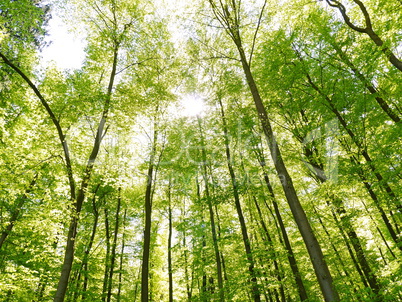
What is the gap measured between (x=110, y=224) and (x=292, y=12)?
1999 centimetres

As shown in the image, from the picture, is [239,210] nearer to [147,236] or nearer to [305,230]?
[147,236]

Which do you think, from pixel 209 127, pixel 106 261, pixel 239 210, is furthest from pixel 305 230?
pixel 106 261

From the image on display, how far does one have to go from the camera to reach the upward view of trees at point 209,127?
7.47 meters

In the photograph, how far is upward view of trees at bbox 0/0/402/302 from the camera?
7469 millimetres

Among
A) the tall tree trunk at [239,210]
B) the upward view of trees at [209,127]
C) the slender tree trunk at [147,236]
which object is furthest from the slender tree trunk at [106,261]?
the tall tree trunk at [239,210]

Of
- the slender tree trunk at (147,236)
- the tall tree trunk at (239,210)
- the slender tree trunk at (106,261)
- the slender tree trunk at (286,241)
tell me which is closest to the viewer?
the slender tree trunk at (147,236)

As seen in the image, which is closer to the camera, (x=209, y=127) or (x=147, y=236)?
(x=147, y=236)

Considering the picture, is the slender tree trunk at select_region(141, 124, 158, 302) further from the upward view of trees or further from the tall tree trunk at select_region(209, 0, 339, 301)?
the tall tree trunk at select_region(209, 0, 339, 301)

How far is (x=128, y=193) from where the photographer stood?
17688 mm

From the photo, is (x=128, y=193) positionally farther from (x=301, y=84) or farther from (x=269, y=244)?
(x=301, y=84)

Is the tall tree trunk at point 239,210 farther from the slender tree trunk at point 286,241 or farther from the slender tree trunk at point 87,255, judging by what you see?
the slender tree trunk at point 87,255

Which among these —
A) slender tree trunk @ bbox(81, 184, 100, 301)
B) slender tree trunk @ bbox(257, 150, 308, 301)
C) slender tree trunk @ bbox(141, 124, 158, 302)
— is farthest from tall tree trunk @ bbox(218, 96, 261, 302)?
slender tree trunk @ bbox(81, 184, 100, 301)

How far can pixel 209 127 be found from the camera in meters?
16.0

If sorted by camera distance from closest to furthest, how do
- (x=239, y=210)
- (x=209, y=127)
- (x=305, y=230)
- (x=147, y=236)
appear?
(x=305, y=230) < (x=147, y=236) < (x=239, y=210) < (x=209, y=127)
